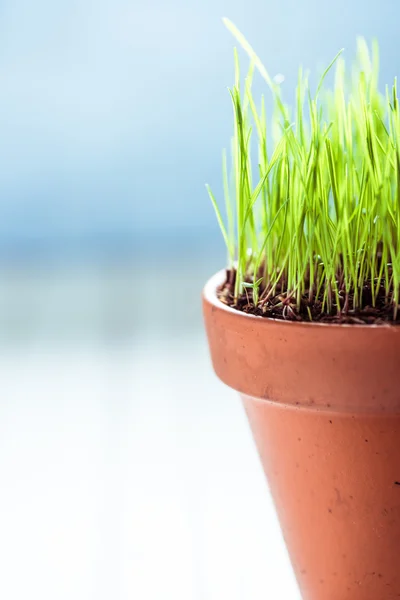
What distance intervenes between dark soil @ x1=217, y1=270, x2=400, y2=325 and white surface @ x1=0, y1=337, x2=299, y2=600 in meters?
0.38

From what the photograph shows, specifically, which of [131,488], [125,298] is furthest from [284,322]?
[125,298]

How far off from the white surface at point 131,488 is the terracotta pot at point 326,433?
0.18 metres

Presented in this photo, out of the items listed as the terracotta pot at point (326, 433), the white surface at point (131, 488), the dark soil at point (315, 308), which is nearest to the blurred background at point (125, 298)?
the white surface at point (131, 488)

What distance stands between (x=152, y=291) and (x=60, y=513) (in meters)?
1.23

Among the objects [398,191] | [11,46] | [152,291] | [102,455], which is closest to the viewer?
[398,191]

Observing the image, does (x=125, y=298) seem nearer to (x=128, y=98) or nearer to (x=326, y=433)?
(x=128, y=98)

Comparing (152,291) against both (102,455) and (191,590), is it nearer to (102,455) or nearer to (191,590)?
(102,455)

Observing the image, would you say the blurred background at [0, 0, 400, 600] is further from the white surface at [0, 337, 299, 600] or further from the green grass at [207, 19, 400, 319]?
the green grass at [207, 19, 400, 319]

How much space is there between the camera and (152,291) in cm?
243

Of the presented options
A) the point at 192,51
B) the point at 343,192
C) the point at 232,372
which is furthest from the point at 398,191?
the point at 192,51

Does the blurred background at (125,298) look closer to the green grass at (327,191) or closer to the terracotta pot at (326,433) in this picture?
the terracotta pot at (326,433)

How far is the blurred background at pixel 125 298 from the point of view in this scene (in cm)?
115

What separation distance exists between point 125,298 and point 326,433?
159 centimetres

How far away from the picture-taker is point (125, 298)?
237 cm
